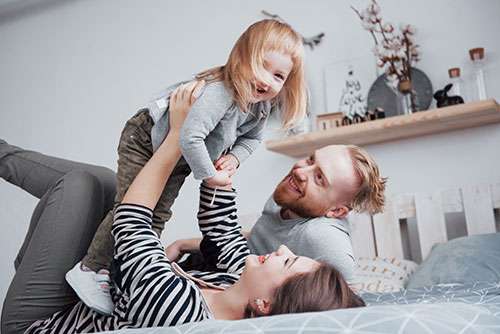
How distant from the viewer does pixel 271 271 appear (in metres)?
0.98

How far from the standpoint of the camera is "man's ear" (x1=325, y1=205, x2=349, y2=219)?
158cm

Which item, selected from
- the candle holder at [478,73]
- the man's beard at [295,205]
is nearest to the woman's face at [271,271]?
the man's beard at [295,205]

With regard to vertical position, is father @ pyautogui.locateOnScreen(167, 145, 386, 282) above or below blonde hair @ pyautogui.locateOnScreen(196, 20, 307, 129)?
below

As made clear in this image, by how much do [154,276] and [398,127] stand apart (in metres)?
1.75

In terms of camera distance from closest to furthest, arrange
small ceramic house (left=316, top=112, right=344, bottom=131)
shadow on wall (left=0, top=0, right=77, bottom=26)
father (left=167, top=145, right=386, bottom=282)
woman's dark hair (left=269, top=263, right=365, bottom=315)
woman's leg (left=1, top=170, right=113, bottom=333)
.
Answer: woman's dark hair (left=269, top=263, right=365, bottom=315), woman's leg (left=1, top=170, right=113, bottom=333), father (left=167, top=145, right=386, bottom=282), small ceramic house (left=316, top=112, right=344, bottom=131), shadow on wall (left=0, top=0, right=77, bottom=26)

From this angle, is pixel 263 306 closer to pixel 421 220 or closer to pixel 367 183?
pixel 367 183

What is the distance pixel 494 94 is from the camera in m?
2.51

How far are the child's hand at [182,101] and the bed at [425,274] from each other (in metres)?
0.61

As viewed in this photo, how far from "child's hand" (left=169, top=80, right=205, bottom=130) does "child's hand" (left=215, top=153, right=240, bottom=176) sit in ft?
0.46

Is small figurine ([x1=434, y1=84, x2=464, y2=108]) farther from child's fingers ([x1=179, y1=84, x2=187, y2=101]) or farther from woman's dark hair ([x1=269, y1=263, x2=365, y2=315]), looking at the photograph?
woman's dark hair ([x1=269, y1=263, x2=365, y2=315])

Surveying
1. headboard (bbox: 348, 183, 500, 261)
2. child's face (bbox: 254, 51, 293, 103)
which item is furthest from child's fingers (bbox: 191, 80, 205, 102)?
headboard (bbox: 348, 183, 500, 261)

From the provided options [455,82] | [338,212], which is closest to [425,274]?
[338,212]

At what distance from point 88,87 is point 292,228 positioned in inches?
99.0

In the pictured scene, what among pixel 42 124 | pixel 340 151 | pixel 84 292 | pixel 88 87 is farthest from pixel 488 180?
pixel 42 124
